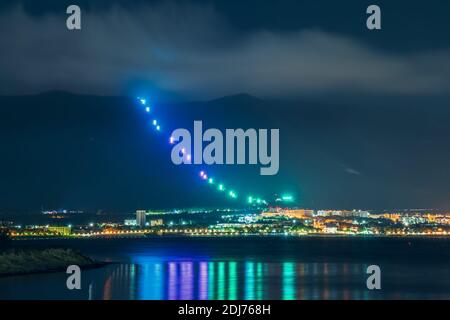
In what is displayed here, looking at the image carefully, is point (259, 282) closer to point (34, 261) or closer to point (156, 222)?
point (34, 261)

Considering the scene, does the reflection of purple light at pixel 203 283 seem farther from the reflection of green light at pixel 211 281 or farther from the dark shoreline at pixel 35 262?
the dark shoreline at pixel 35 262

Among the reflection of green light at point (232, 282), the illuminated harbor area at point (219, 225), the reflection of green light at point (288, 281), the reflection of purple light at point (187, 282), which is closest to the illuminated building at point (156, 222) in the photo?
the illuminated harbor area at point (219, 225)

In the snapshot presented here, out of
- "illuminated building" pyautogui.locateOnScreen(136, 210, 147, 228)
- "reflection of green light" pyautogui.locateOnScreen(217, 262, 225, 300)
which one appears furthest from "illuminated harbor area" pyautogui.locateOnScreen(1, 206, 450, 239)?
"reflection of green light" pyautogui.locateOnScreen(217, 262, 225, 300)

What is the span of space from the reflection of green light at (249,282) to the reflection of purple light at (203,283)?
1819 millimetres

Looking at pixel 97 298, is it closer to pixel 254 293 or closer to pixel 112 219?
pixel 254 293

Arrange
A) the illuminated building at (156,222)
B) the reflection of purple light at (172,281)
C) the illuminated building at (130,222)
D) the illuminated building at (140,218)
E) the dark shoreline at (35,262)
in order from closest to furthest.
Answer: the reflection of purple light at (172,281)
the dark shoreline at (35,262)
the illuminated building at (140,218)
the illuminated building at (130,222)
the illuminated building at (156,222)

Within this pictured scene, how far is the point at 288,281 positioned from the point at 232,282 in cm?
314

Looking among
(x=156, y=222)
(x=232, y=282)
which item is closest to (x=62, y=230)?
(x=156, y=222)

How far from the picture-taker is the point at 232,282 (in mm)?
46750

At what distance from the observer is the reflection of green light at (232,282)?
39.5 meters

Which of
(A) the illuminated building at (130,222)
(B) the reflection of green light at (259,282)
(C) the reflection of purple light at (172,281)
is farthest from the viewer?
(A) the illuminated building at (130,222)

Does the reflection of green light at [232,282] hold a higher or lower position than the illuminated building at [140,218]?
lower
